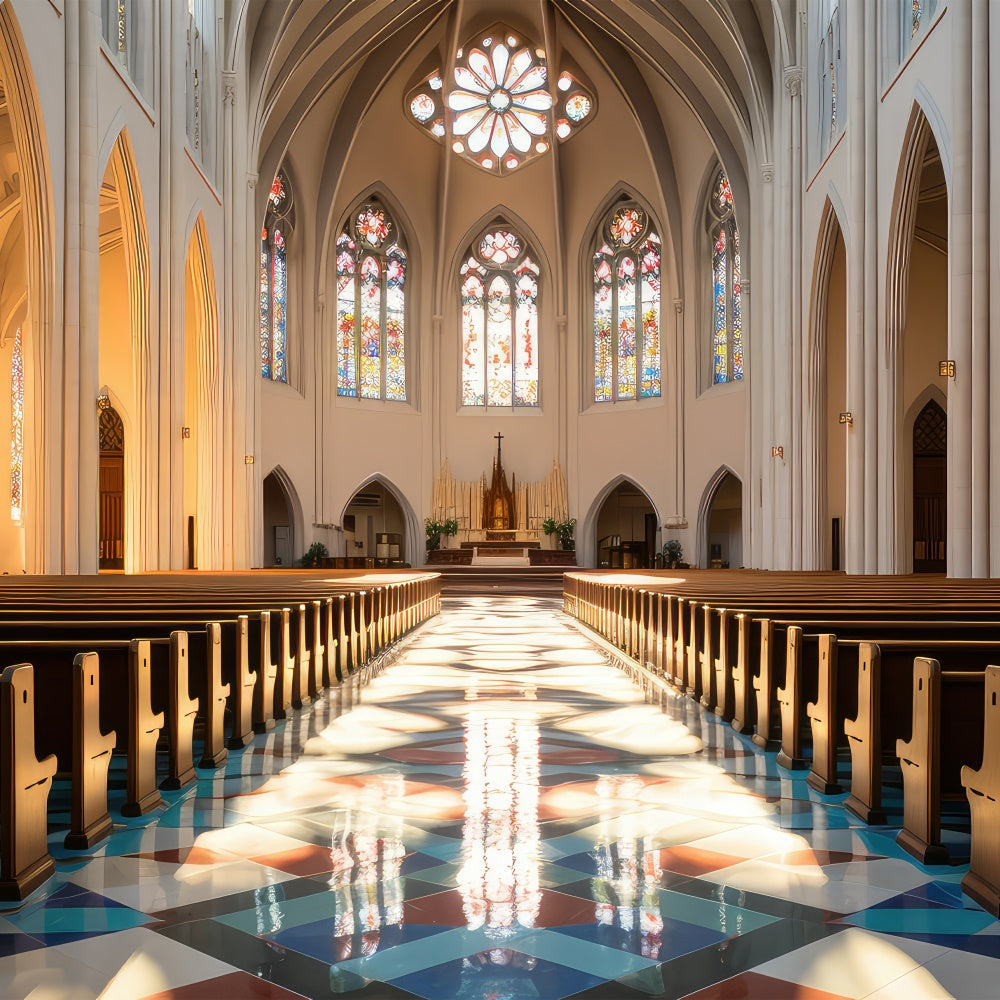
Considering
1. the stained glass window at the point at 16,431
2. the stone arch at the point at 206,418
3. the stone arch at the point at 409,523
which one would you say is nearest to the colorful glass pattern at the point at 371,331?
the stone arch at the point at 409,523

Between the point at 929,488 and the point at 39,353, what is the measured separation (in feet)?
53.0

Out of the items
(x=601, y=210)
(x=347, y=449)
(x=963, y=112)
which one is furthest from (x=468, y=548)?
(x=963, y=112)

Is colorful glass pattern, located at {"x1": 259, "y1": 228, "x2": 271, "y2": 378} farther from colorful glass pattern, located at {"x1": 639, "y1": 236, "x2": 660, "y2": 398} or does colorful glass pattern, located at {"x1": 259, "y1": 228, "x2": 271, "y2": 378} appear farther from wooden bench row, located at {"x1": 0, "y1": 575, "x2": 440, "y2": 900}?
wooden bench row, located at {"x1": 0, "y1": 575, "x2": 440, "y2": 900}

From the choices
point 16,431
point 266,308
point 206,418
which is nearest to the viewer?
point 206,418

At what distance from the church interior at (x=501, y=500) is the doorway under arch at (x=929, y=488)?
0.40 ft

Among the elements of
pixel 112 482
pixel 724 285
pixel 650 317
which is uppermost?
pixel 724 285

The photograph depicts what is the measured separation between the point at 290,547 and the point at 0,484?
7468mm

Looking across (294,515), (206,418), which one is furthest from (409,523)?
(206,418)

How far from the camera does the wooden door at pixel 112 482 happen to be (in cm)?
2278

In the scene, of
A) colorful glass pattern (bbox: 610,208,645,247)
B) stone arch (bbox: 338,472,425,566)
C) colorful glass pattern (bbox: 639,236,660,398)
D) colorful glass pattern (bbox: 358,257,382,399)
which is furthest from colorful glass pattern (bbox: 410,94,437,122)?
stone arch (bbox: 338,472,425,566)

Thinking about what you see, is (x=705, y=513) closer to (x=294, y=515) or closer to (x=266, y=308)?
(x=294, y=515)

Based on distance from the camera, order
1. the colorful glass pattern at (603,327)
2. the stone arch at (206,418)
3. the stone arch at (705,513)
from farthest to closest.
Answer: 1. the colorful glass pattern at (603,327)
2. the stone arch at (705,513)
3. the stone arch at (206,418)

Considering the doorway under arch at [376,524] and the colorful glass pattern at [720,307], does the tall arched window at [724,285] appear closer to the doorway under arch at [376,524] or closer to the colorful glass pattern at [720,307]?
the colorful glass pattern at [720,307]

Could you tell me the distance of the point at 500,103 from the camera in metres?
28.2
